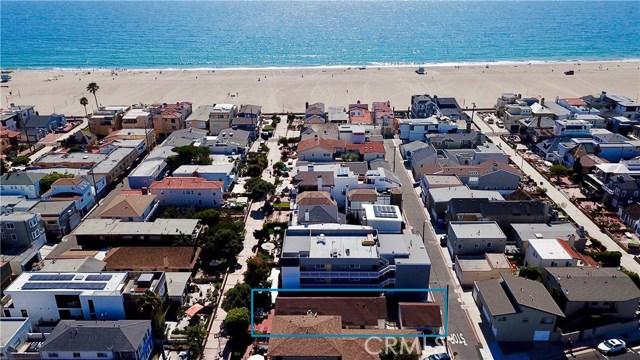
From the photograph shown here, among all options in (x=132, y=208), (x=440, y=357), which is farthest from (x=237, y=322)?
(x=132, y=208)

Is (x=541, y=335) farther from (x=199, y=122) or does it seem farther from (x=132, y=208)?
(x=199, y=122)

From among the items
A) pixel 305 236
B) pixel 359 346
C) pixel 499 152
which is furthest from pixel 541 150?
pixel 359 346

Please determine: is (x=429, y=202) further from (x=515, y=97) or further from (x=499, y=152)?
(x=515, y=97)

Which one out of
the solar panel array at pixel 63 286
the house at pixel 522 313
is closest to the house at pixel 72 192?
the solar panel array at pixel 63 286

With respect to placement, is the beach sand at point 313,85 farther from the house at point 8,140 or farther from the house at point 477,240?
the house at point 477,240

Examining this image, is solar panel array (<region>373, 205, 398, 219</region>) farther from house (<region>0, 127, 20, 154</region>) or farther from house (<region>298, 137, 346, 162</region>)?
house (<region>0, 127, 20, 154</region>)
